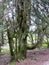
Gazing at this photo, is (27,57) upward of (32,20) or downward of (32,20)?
downward

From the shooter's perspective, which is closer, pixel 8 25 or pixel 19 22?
pixel 8 25

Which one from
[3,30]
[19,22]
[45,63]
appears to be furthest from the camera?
[19,22]

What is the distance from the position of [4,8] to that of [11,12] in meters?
0.45

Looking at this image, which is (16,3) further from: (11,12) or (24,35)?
(24,35)

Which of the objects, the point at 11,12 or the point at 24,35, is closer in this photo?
the point at 11,12

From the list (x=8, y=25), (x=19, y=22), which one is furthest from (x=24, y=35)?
(x=8, y=25)

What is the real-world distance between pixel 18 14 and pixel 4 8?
41.8 inches

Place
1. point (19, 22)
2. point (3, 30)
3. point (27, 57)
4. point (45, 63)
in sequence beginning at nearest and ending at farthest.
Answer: point (3, 30) → point (45, 63) → point (19, 22) → point (27, 57)

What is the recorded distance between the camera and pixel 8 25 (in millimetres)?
7730

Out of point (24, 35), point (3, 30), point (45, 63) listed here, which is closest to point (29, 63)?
point (45, 63)

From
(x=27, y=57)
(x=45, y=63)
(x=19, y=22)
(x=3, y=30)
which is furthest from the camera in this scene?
(x=27, y=57)

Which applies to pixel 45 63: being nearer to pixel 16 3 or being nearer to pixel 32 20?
pixel 32 20

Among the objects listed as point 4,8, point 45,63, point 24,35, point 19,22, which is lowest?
point 45,63

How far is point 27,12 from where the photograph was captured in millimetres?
8586
